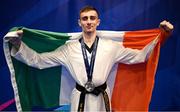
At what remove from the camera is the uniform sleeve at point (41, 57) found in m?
2.37

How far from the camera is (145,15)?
3250 millimetres

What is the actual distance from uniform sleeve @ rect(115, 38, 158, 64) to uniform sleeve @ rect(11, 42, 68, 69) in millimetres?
459

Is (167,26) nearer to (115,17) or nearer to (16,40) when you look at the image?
(115,17)

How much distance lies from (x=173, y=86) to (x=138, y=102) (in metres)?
0.86

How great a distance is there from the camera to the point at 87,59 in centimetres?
234

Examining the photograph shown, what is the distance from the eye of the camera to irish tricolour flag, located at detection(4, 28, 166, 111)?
258 centimetres

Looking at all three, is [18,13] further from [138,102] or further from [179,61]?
[179,61]

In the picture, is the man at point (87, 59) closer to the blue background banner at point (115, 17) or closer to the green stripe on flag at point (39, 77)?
the green stripe on flag at point (39, 77)

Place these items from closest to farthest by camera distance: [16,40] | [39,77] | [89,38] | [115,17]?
[16,40] < [89,38] < [39,77] < [115,17]

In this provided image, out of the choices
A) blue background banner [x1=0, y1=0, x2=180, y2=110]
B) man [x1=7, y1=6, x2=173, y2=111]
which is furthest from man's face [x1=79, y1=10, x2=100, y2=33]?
blue background banner [x1=0, y1=0, x2=180, y2=110]

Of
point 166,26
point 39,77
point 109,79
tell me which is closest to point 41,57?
point 39,77

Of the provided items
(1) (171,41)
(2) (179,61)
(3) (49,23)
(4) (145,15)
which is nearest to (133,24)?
(4) (145,15)

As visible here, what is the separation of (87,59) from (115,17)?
1.08 meters

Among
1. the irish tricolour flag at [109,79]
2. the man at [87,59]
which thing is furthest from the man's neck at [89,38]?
the irish tricolour flag at [109,79]
